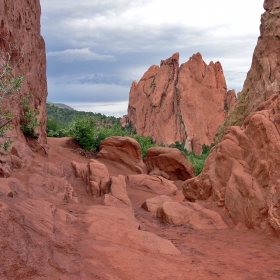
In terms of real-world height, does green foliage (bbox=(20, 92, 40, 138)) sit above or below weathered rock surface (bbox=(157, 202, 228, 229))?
above

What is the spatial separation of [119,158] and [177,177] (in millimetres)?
4097

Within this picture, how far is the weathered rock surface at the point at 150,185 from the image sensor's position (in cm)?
1600

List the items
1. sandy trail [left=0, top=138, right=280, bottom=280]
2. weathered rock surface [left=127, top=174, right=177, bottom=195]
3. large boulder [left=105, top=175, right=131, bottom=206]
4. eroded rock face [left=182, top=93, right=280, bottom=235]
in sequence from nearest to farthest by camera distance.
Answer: sandy trail [left=0, top=138, right=280, bottom=280] → eroded rock face [left=182, top=93, right=280, bottom=235] → large boulder [left=105, top=175, right=131, bottom=206] → weathered rock surface [left=127, top=174, right=177, bottom=195]

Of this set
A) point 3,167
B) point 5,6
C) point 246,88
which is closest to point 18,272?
point 3,167

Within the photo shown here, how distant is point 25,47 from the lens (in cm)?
1290

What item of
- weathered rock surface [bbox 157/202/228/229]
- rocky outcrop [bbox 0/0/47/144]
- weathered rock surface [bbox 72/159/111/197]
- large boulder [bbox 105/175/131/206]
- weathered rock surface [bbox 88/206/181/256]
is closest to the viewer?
weathered rock surface [bbox 88/206/181/256]

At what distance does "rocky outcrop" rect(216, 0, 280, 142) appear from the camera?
1146 centimetres

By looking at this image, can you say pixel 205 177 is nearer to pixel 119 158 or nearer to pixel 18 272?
pixel 18 272

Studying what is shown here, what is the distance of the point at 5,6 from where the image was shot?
11289mm

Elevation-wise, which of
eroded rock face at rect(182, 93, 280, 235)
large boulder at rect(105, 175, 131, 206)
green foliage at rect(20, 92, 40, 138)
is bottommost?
large boulder at rect(105, 175, 131, 206)

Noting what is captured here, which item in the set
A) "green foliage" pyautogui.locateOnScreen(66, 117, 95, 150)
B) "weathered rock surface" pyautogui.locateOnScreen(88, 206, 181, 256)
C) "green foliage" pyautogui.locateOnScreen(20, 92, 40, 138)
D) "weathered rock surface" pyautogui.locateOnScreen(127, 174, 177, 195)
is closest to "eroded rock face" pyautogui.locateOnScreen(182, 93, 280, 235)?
"weathered rock surface" pyautogui.locateOnScreen(88, 206, 181, 256)

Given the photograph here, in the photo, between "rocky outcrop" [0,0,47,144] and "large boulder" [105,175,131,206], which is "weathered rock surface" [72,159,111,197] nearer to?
"large boulder" [105,175,131,206]

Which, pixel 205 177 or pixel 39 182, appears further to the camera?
pixel 205 177

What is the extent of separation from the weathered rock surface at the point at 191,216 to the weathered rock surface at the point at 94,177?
231 centimetres
